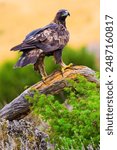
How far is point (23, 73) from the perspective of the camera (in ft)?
49.8

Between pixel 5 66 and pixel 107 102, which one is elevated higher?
pixel 5 66

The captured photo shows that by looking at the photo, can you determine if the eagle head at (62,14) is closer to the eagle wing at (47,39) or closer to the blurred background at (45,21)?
the eagle wing at (47,39)

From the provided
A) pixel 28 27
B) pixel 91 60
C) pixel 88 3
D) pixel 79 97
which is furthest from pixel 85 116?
pixel 88 3

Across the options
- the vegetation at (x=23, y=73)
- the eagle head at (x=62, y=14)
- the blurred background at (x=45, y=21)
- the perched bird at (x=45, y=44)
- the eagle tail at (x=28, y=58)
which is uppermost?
the blurred background at (x=45, y=21)

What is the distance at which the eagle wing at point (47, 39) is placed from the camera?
359 inches

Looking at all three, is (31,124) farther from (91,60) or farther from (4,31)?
(4,31)

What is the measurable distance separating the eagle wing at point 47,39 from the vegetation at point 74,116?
381mm

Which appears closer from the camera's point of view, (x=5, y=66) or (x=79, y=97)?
(x=79, y=97)

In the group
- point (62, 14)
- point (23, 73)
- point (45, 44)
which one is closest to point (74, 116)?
point (45, 44)

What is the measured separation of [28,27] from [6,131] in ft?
42.3

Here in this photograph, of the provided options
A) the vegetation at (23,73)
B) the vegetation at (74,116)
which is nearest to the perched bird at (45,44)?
the vegetation at (74,116)

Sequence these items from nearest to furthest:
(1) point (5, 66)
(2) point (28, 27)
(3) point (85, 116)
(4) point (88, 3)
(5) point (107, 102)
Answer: (5) point (107, 102), (3) point (85, 116), (1) point (5, 66), (2) point (28, 27), (4) point (88, 3)

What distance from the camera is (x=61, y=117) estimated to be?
9.43m

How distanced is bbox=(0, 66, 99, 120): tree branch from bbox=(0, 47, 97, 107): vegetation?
5.21 metres
